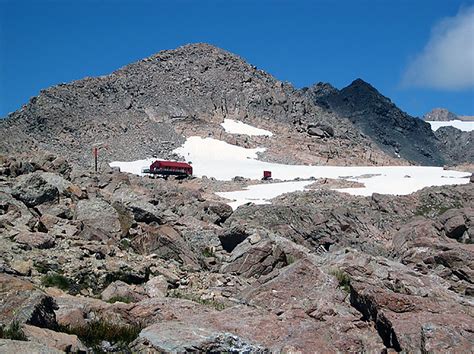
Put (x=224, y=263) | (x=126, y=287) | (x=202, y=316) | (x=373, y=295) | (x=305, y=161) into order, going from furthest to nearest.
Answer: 1. (x=305, y=161)
2. (x=224, y=263)
3. (x=126, y=287)
4. (x=373, y=295)
5. (x=202, y=316)

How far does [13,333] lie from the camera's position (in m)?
6.65

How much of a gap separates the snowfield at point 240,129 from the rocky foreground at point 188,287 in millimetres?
66562

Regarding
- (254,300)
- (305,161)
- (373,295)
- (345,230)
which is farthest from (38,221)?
(305,161)

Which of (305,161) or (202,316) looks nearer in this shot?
(202,316)

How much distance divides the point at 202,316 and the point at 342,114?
136m

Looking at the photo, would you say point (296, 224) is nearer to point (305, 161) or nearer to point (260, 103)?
point (305, 161)

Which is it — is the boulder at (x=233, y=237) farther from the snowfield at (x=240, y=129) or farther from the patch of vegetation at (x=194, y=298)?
the snowfield at (x=240, y=129)

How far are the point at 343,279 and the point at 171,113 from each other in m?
82.4

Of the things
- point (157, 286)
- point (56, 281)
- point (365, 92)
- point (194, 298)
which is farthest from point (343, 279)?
point (365, 92)

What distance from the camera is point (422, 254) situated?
58.4 feet

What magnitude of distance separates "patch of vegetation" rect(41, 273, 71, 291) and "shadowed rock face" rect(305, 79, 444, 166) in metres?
116

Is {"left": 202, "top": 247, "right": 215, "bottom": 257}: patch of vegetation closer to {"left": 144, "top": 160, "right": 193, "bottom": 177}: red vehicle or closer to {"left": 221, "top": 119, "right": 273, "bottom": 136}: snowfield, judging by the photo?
{"left": 144, "top": 160, "right": 193, "bottom": 177}: red vehicle

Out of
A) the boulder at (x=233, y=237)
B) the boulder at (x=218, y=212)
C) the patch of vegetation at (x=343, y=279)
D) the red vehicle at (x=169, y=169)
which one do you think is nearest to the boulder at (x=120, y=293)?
the patch of vegetation at (x=343, y=279)

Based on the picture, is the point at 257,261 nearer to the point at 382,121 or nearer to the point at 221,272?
the point at 221,272
